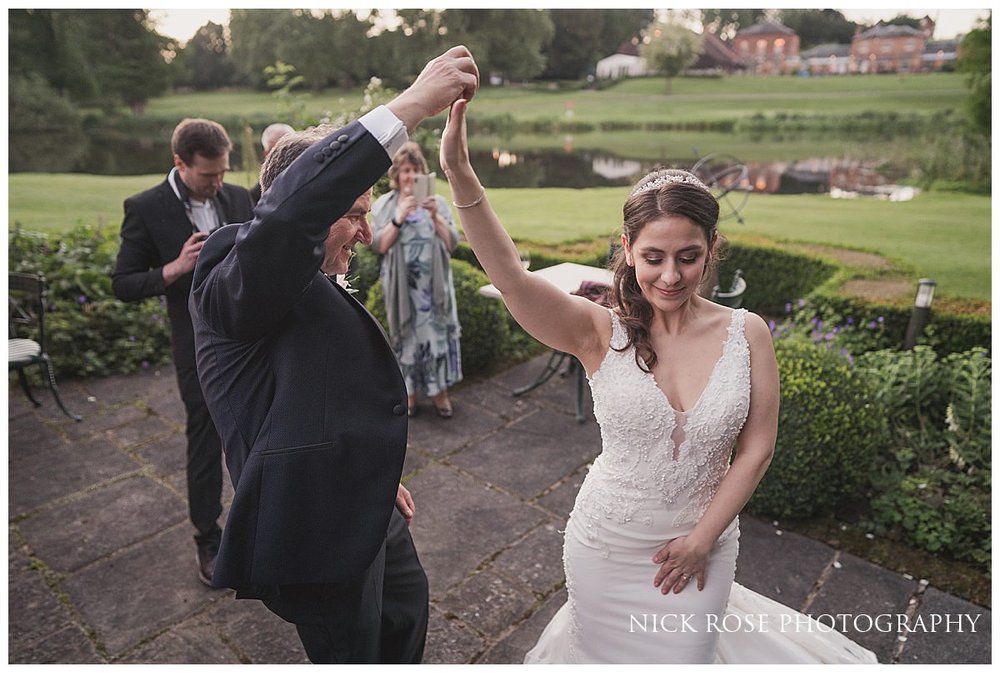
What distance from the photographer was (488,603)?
2.97 m

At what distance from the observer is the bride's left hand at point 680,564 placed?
192 centimetres

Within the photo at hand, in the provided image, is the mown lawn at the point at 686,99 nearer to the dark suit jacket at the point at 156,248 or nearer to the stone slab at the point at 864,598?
the dark suit jacket at the point at 156,248

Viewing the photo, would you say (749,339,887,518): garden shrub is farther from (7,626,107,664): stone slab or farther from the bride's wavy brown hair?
(7,626,107,664): stone slab

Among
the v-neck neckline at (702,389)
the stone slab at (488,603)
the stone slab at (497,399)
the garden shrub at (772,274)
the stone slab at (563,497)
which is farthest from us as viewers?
the garden shrub at (772,274)

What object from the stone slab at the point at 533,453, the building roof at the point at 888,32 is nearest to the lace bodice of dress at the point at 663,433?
the stone slab at the point at 533,453

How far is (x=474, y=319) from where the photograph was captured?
18.1 ft

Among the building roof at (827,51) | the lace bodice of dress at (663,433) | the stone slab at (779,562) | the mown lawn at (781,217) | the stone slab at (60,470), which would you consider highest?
the building roof at (827,51)

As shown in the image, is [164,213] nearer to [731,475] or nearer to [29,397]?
[731,475]

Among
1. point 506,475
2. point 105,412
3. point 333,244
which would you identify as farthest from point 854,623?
point 105,412

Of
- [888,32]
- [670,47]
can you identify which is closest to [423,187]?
[670,47]

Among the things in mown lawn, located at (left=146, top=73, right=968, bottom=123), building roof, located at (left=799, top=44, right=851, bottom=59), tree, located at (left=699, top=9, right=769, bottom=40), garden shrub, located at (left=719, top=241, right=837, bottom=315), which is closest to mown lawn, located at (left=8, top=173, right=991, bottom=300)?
garden shrub, located at (left=719, top=241, right=837, bottom=315)

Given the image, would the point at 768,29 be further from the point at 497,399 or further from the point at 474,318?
the point at 497,399

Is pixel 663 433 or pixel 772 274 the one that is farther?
pixel 772 274

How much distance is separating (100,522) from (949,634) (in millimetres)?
4002
